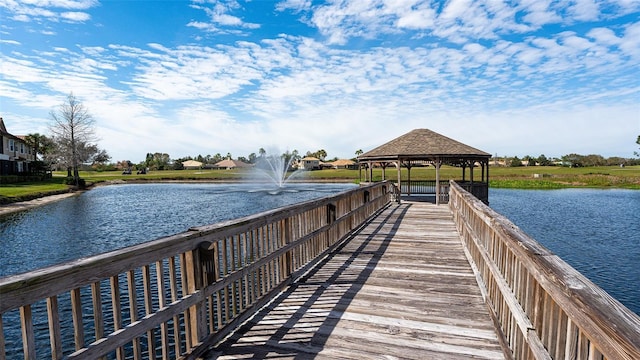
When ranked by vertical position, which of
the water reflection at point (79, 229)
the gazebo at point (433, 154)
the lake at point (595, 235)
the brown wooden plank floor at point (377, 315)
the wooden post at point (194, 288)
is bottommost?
the lake at point (595, 235)

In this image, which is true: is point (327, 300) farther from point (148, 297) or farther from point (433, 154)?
point (433, 154)

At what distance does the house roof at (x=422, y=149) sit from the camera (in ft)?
63.4

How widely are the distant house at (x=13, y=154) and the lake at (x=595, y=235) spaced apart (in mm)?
57780

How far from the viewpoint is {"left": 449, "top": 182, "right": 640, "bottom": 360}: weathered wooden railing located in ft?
4.55

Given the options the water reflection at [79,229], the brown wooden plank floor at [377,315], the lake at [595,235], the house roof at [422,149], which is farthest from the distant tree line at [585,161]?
the brown wooden plank floor at [377,315]

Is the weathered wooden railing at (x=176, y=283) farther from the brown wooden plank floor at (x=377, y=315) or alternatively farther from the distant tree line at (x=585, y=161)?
the distant tree line at (x=585, y=161)

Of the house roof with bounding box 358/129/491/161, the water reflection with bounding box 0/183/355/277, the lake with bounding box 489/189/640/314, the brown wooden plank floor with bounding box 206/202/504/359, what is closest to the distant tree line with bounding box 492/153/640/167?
the lake with bounding box 489/189/640/314

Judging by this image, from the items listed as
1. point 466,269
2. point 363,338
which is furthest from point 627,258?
point 363,338

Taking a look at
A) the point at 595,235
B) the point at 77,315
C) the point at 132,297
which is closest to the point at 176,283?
the point at 132,297

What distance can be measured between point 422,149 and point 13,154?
5653 centimetres

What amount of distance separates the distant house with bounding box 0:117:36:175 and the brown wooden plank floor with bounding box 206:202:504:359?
5568 cm

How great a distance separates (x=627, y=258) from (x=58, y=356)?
1867cm

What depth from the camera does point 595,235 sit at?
18359 millimetres

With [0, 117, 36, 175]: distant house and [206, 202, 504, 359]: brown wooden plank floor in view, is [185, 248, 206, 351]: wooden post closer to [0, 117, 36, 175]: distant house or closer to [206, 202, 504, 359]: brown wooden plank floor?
[206, 202, 504, 359]: brown wooden plank floor
